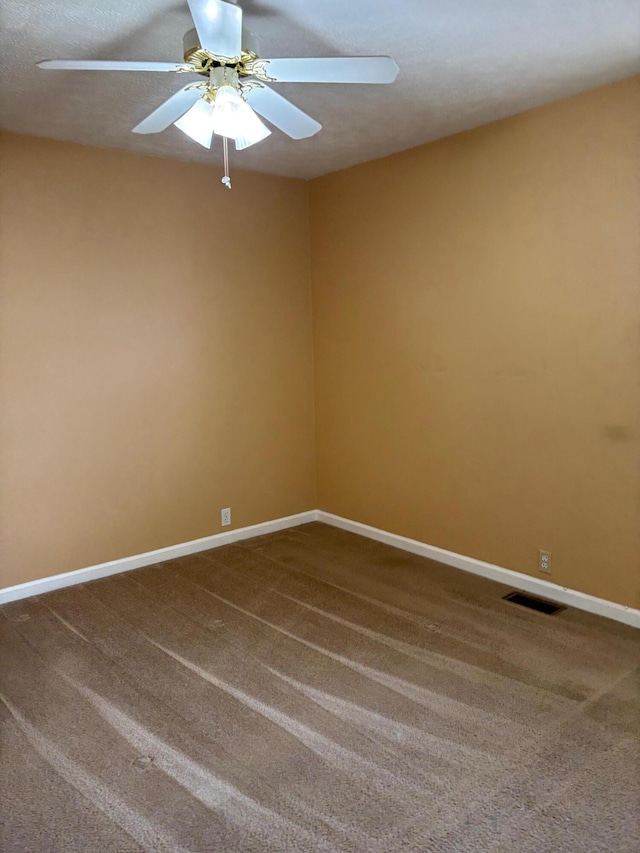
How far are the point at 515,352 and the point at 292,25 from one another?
1.95 m

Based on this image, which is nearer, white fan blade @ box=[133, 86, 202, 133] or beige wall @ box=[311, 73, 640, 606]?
white fan blade @ box=[133, 86, 202, 133]

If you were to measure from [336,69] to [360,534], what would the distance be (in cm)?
315

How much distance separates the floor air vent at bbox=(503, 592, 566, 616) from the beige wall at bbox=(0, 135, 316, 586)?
1855mm

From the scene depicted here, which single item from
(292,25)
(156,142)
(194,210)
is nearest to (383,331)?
(194,210)

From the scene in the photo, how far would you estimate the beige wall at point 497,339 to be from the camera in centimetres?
311

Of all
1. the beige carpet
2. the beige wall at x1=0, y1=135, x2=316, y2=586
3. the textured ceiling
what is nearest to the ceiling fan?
the textured ceiling

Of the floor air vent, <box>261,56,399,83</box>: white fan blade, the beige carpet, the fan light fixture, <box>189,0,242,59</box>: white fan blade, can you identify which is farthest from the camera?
the floor air vent

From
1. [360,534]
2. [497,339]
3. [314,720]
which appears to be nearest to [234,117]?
[497,339]

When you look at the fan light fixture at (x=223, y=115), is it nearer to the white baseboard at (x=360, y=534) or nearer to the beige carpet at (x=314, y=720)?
the beige carpet at (x=314, y=720)

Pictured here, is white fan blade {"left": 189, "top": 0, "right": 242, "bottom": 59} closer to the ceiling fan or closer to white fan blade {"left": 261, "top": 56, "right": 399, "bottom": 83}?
the ceiling fan

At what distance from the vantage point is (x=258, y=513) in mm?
4680

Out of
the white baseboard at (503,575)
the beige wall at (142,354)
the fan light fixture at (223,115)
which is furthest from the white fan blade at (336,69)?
the white baseboard at (503,575)

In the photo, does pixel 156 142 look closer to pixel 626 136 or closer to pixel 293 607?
pixel 626 136

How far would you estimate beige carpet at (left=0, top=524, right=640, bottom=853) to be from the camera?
1944 mm
